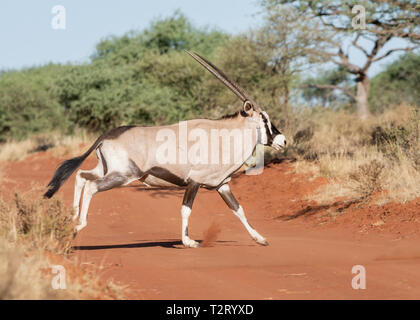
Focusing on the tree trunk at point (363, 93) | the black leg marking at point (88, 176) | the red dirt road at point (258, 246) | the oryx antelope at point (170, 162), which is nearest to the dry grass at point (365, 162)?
the red dirt road at point (258, 246)

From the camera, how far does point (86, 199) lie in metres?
7.79

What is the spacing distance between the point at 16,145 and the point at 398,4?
62.1ft

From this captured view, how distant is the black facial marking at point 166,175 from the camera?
8086mm

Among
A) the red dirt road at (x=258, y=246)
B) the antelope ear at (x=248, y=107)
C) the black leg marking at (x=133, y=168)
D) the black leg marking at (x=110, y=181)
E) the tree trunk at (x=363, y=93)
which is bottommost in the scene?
the red dirt road at (x=258, y=246)

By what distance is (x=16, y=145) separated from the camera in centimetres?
2825

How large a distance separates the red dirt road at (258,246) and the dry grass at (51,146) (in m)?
8.88

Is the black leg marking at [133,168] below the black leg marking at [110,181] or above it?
above

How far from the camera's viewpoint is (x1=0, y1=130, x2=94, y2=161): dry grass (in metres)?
25.0

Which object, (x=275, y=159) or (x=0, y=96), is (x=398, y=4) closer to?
(x=275, y=159)

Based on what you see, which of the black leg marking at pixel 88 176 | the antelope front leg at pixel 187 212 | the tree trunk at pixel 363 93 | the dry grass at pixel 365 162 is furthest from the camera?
the tree trunk at pixel 363 93

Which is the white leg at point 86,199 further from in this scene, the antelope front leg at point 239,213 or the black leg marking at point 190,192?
the antelope front leg at point 239,213

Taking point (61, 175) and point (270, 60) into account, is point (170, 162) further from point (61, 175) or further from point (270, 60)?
point (270, 60)

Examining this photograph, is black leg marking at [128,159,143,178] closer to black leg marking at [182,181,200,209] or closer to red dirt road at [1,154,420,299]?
black leg marking at [182,181,200,209]
